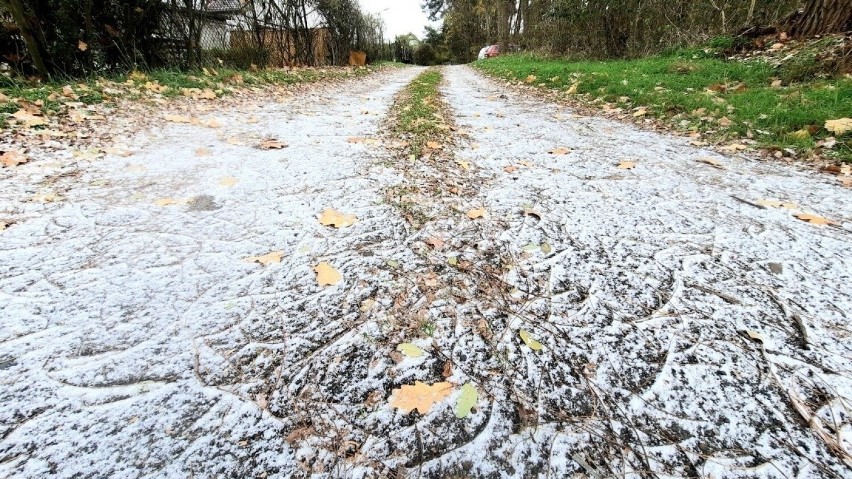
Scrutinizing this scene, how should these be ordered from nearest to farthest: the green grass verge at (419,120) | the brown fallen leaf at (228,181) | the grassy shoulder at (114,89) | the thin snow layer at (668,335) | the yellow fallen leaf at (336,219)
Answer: the thin snow layer at (668,335)
the yellow fallen leaf at (336,219)
the brown fallen leaf at (228,181)
the grassy shoulder at (114,89)
the green grass verge at (419,120)

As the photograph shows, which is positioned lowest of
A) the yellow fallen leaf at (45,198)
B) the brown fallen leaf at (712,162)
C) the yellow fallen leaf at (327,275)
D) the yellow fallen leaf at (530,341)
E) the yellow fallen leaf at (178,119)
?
the yellow fallen leaf at (530,341)

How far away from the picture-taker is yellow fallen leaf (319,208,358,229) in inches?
67.9

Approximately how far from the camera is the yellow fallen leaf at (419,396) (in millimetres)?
922

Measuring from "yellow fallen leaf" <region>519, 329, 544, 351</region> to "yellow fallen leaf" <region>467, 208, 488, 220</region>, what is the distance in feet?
2.58

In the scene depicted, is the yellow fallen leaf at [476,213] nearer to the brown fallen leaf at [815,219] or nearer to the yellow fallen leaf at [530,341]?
the yellow fallen leaf at [530,341]

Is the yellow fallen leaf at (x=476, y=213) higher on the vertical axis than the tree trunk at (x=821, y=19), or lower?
lower

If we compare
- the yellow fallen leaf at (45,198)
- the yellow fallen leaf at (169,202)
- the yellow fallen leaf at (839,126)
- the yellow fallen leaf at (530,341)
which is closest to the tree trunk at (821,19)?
the yellow fallen leaf at (839,126)

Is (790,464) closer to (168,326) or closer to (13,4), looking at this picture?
(168,326)

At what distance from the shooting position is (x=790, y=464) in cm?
79

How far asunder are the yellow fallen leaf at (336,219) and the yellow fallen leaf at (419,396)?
0.95m

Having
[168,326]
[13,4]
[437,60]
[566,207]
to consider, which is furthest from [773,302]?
[437,60]

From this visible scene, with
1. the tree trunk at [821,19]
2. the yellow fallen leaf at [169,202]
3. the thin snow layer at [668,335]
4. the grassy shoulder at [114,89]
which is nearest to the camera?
the thin snow layer at [668,335]

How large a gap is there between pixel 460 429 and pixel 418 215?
1123 millimetres

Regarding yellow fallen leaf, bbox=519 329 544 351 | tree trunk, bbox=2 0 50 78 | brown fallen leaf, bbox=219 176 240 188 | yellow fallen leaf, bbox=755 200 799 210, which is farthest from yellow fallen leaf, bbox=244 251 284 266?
tree trunk, bbox=2 0 50 78
